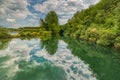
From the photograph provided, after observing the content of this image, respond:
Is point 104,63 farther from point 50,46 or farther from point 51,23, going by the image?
point 51,23

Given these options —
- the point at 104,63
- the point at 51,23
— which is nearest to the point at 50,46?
the point at 104,63

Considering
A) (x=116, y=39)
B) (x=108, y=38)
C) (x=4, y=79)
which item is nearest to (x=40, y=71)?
(x=4, y=79)

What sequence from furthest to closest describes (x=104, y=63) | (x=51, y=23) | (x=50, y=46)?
(x=51, y=23)
(x=50, y=46)
(x=104, y=63)

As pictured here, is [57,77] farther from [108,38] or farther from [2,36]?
[2,36]

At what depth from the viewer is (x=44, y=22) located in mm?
126750

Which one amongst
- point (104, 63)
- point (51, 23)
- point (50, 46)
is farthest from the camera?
point (51, 23)

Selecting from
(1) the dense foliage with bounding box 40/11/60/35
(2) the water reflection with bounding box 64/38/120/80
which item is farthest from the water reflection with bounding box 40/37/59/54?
(1) the dense foliage with bounding box 40/11/60/35

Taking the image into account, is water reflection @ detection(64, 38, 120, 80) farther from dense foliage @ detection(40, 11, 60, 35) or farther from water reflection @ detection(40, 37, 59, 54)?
dense foliage @ detection(40, 11, 60, 35)

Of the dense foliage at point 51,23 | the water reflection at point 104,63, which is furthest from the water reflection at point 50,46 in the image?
the dense foliage at point 51,23

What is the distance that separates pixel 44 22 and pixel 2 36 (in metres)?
48.7

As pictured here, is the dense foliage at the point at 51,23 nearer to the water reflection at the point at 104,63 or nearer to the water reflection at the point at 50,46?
the water reflection at the point at 50,46

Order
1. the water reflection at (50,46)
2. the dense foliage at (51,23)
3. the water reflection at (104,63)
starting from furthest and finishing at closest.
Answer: the dense foliage at (51,23), the water reflection at (50,46), the water reflection at (104,63)

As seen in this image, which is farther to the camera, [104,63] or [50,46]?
[50,46]

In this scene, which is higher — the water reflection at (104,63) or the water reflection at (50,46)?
the water reflection at (104,63)
